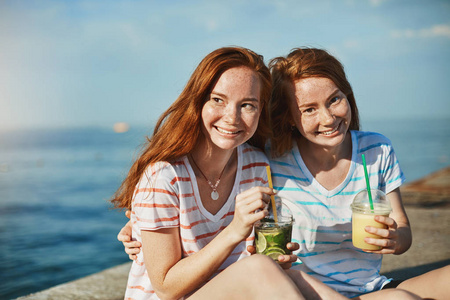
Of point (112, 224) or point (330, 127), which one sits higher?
point (330, 127)

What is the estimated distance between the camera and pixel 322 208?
8.32ft

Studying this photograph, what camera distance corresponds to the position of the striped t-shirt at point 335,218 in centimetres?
249

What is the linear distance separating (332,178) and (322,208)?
201 mm

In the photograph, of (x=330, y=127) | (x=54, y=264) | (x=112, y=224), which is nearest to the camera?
(x=330, y=127)

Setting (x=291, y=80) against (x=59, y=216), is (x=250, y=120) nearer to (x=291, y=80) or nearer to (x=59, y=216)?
(x=291, y=80)


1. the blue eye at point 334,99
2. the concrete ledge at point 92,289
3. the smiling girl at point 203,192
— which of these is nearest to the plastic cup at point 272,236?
the smiling girl at point 203,192

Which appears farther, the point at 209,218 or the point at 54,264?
the point at 54,264

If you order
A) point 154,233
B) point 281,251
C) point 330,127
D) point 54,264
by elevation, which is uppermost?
point 330,127

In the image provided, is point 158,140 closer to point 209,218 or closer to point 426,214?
point 209,218

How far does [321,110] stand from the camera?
97.4 inches

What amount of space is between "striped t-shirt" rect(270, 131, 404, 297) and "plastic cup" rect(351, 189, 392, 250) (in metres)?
0.27

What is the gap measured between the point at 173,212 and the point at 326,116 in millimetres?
959

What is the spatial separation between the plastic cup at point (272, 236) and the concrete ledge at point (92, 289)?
1.47 meters

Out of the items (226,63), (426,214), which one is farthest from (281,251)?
(426,214)
